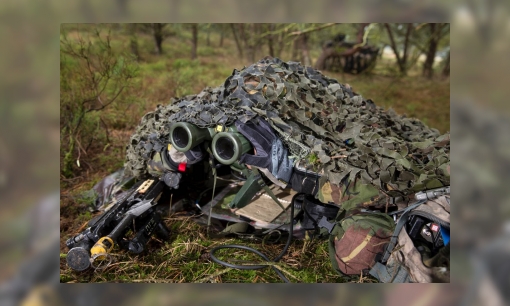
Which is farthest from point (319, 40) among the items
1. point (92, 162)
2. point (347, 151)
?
point (347, 151)

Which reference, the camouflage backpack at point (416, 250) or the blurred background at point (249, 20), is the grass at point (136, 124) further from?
the blurred background at point (249, 20)

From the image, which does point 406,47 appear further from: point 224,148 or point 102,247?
point 102,247

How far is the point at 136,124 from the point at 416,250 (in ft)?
17.7

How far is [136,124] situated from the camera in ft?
21.5

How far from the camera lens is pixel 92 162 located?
18.4 feet

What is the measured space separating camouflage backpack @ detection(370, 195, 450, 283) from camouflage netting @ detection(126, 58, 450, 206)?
29 centimetres

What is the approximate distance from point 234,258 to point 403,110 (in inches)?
312

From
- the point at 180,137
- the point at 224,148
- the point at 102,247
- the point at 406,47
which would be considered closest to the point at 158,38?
the point at 406,47
